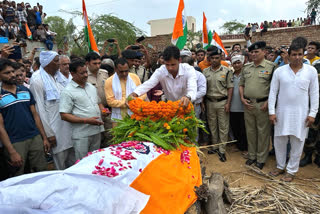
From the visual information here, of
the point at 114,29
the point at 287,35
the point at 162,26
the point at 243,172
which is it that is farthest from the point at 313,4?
the point at 162,26

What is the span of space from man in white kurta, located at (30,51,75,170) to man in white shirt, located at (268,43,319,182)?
345cm

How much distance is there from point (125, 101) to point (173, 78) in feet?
2.96

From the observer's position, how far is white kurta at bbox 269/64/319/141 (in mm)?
3596

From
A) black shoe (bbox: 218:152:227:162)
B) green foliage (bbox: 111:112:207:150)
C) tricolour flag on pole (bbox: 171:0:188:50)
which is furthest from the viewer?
tricolour flag on pole (bbox: 171:0:188:50)

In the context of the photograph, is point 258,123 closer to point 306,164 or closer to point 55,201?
point 306,164

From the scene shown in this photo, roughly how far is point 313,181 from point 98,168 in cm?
386

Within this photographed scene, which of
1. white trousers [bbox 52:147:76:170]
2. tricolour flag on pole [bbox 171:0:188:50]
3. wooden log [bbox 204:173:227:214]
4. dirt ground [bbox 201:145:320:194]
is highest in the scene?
tricolour flag on pole [bbox 171:0:188:50]

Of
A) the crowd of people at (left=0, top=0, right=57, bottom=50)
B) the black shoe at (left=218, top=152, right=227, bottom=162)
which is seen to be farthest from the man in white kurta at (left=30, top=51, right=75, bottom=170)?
the crowd of people at (left=0, top=0, right=57, bottom=50)

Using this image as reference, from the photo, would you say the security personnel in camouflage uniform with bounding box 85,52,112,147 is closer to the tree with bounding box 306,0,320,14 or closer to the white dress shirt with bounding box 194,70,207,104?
the white dress shirt with bounding box 194,70,207,104

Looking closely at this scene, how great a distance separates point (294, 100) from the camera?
3648 mm

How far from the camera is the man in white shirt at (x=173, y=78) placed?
3.28m

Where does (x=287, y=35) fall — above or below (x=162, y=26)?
below

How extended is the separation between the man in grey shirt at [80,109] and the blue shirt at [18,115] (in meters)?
0.43

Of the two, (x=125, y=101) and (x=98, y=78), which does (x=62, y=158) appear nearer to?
(x=125, y=101)
